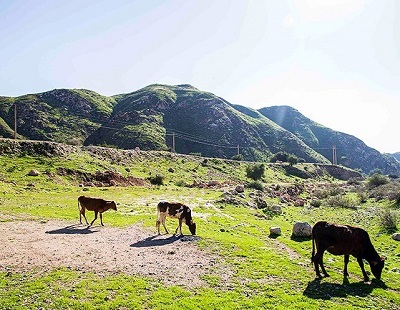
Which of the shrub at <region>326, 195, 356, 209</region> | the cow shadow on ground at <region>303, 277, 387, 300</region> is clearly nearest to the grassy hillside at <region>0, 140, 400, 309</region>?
the cow shadow on ground at <region>303, 277, 387, 300</region>

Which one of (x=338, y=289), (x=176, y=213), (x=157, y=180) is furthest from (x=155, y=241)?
(x=157, y=180)

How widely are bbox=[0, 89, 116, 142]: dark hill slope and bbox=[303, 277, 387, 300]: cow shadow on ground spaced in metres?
146

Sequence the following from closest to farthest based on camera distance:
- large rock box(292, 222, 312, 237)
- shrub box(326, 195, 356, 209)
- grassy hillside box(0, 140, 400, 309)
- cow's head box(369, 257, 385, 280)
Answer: grassy hillside box(0, 140, 400, 309) → cow's head box(369, 257, 385, 280) → large rock box(292, 222, 312, 237) → shrub box(326, 195, 356, 209)

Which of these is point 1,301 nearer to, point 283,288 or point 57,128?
point 283,288

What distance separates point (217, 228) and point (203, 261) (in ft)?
33.5

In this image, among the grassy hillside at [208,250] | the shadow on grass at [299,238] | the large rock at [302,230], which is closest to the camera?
the grassy hillside at [208,250]

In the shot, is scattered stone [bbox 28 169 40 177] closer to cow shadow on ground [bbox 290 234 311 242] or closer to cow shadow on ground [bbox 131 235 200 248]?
Result: cow shadow on ground [bbox 131 235 200 248]

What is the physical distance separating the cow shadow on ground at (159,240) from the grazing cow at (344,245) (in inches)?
355

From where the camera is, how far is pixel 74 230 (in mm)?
25000

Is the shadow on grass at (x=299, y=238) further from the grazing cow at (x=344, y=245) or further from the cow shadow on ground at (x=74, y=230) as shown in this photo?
the cow shadow on ground at (x=74, y=230)

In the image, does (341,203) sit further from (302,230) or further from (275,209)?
(302,230)

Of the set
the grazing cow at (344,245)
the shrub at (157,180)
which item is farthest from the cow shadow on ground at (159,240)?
the shrub at (157,180)

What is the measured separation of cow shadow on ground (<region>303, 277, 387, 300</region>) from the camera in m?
14.4

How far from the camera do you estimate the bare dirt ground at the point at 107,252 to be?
16.3 metres
